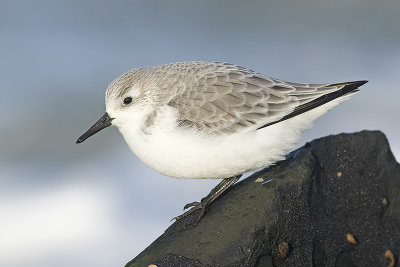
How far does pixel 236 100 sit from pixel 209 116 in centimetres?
37

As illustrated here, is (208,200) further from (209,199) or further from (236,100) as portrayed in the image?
(236,100)

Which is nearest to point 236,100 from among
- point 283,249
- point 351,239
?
point 283,249

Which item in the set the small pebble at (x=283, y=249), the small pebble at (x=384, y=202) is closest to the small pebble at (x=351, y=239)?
the small pebble at (x=384, y=202)

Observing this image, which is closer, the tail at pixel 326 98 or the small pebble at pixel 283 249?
the small pebble at pixel 283 249

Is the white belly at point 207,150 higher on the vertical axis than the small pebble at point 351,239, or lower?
higher

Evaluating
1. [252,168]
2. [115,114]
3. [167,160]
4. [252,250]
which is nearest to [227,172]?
[252,168]

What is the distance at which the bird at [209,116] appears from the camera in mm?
5191

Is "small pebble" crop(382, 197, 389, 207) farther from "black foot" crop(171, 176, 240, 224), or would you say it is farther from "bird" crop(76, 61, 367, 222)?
"black foot" crop(171, 176, 240, 224)

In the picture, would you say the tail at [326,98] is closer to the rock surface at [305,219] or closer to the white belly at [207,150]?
the white belly at [207,150]

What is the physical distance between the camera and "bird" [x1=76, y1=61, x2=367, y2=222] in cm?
519

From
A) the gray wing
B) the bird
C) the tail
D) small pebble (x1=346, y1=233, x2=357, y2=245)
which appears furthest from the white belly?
small pebble (x1=346, y1=233, x2=357, y2=245)

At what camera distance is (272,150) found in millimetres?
5348

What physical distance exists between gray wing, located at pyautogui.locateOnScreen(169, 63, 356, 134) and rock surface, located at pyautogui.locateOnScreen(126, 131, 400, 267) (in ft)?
1.91

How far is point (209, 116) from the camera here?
529 cm
